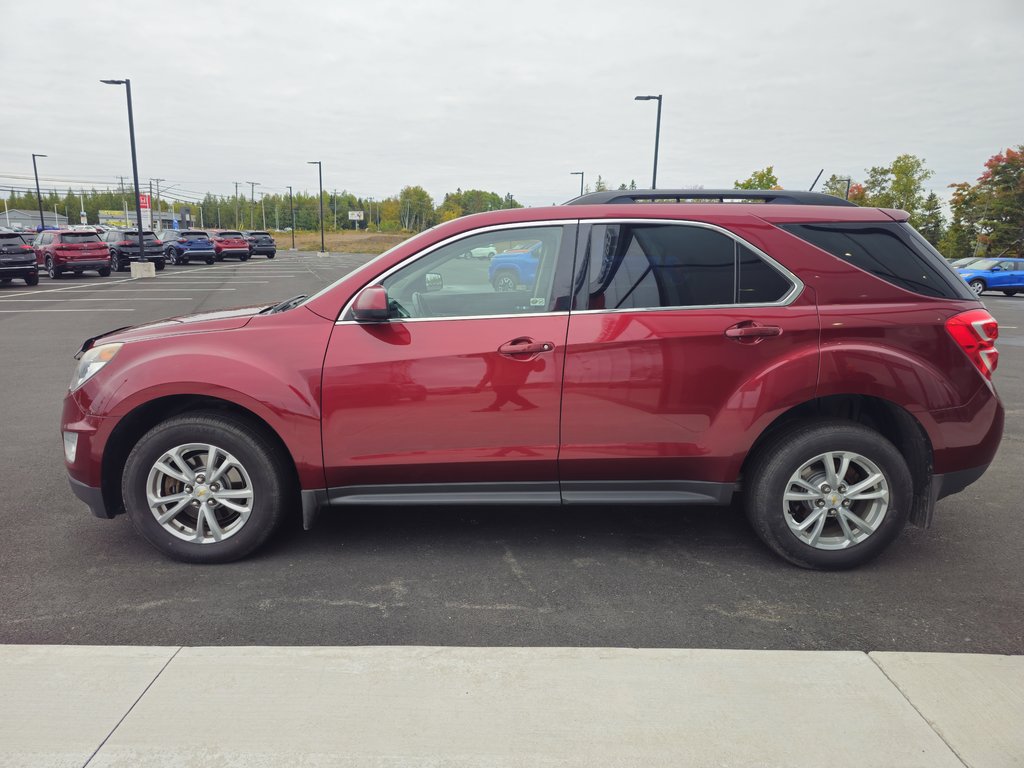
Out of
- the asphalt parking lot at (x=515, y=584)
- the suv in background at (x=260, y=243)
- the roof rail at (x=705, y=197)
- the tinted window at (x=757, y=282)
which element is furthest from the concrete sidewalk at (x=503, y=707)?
the suv in background at (x=260, y=243)

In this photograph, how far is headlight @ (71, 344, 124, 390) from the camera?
3.73 meters

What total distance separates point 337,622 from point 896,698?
220cm

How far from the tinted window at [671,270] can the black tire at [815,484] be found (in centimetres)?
72

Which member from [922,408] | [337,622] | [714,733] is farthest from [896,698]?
[337,622]

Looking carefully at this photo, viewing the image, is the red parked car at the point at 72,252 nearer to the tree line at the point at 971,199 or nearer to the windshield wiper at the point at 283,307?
the windshield wiper at the point at 283,307

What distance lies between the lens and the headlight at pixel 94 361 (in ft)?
12.2

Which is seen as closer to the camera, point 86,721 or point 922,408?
point 86,721

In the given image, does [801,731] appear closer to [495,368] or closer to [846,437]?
[846,437]

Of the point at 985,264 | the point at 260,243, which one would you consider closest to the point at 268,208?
the point at 260,243

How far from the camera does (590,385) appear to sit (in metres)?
3.52

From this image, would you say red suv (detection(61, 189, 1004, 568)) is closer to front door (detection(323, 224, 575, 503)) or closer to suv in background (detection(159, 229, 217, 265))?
front door (detection(323, 224, 575, 503))

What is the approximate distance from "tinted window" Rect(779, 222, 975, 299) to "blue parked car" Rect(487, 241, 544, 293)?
49.5 inches

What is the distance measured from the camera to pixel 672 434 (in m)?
3.59

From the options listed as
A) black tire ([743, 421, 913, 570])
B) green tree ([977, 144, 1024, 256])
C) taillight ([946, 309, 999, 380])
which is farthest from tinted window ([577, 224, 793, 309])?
green tree ([977, 144, 1024, 256])
